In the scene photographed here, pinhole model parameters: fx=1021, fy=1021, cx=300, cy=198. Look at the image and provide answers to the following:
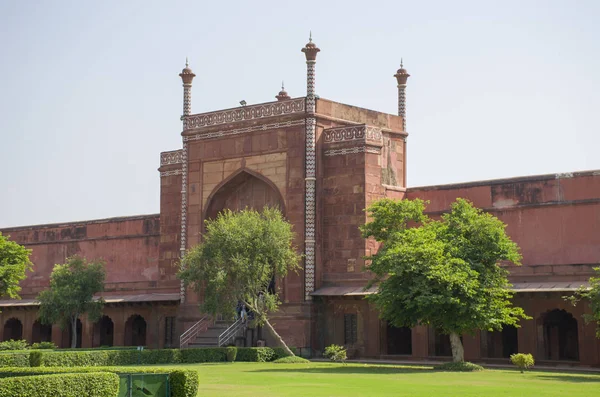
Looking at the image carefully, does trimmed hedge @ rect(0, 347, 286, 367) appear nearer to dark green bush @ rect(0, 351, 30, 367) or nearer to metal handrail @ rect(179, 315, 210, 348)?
dark green bush @ rect(0, 351, 30, 367)

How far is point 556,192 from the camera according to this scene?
3544 centimetres

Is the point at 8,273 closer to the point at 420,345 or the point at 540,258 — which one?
the point at 420,345

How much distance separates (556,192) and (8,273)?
21.3m

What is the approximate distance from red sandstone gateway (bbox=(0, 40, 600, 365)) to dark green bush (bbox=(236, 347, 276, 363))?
7.38 feet

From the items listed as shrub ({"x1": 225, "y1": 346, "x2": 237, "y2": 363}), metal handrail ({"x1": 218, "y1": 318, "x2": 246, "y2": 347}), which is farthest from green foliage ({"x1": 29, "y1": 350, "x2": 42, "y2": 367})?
metal handrail ({"x1": 218, "y1": 318, "x2": 246, "y2": 347})

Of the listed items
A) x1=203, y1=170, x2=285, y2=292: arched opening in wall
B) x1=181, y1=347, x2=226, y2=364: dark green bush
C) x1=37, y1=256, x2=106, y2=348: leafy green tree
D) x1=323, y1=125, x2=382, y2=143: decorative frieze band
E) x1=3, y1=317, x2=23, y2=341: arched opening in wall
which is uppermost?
x1=323, y1=125, x2=382, y2=143: decorative frieze band

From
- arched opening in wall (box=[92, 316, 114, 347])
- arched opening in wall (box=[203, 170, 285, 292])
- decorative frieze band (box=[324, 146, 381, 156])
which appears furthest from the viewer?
arched opening in wall (box=[92, 316, 114, 347])

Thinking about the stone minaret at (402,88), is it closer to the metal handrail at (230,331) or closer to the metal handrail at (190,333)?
the metal handrail at (230,331)

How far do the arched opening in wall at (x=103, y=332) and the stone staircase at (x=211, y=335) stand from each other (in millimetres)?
7974

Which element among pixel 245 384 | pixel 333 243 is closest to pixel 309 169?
pixel 333 243

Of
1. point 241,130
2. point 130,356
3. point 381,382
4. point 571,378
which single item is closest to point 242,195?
point 241,130

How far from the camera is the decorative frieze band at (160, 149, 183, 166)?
4459cm

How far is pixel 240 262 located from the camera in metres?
34.8

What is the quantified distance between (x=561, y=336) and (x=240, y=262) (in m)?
11.9
